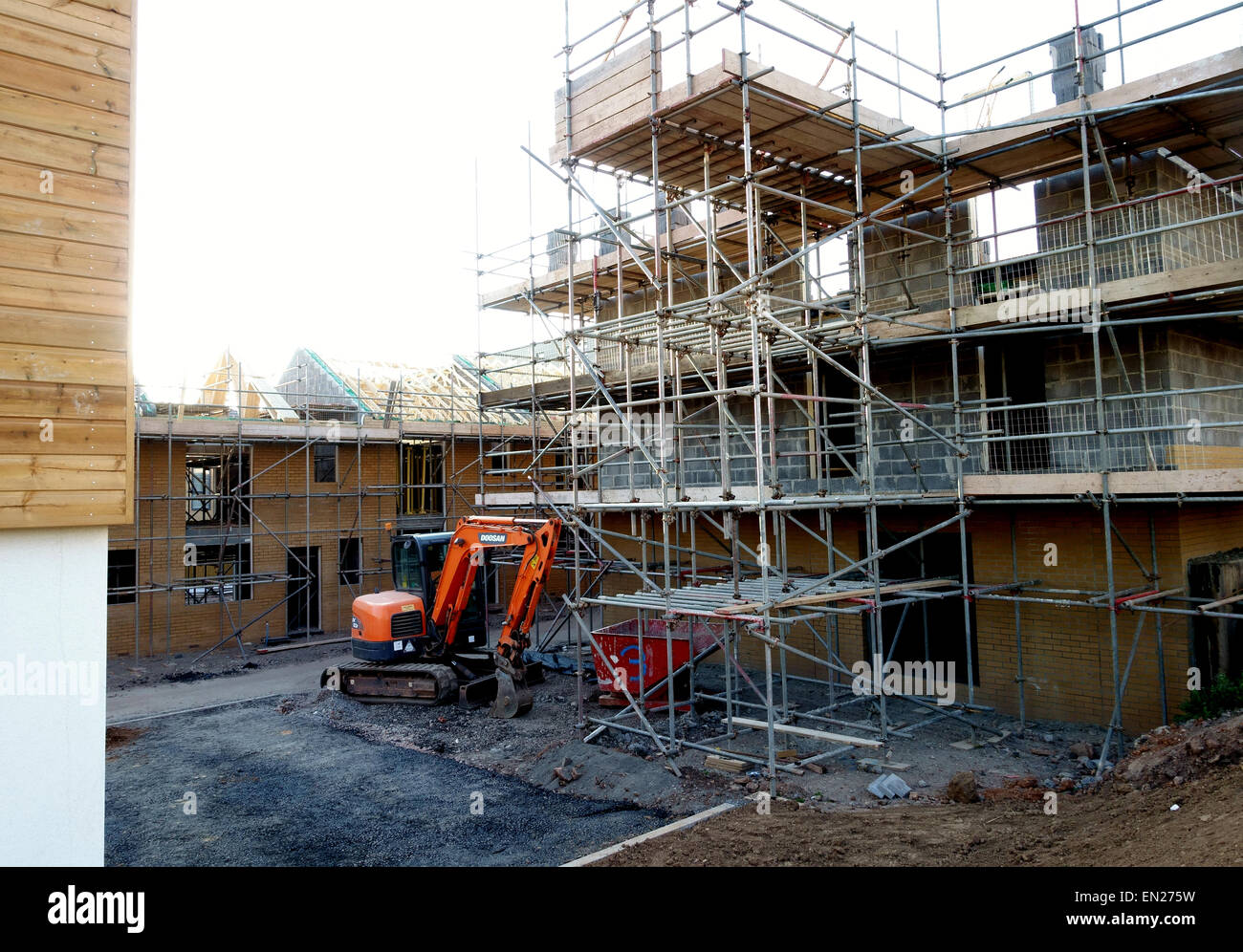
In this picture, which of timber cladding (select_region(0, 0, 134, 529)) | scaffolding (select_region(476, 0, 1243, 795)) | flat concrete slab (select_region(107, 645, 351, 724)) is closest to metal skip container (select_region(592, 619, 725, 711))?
scaffolding (select_region(476, 0, 1243, 795))

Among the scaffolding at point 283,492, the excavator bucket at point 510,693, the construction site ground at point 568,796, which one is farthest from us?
the scaffolding at point 283,492

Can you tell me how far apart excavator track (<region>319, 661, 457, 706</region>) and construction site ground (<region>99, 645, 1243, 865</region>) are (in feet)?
0.94

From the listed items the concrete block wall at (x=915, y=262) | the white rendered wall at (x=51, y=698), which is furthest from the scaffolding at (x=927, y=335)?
the white rendered wall at (x=51, y=698)

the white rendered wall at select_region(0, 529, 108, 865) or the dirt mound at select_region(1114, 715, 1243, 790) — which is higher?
the white rendered wall at select_region(0, 529, 108, 865)

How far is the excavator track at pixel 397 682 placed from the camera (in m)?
13.1

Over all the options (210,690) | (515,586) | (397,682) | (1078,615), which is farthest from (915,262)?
(210,690)

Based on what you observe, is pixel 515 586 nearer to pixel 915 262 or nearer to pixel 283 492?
pixel 915 262

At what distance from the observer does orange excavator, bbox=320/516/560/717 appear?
1275cm

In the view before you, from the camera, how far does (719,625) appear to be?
12.8 meters

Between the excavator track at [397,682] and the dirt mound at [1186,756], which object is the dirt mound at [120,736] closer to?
the excavator track at [397,682]

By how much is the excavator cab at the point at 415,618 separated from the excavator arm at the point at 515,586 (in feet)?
1.14

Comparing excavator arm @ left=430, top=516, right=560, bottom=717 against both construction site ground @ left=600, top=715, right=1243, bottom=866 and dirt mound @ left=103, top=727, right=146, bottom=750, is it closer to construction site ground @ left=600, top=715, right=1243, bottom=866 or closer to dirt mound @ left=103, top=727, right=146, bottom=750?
dirt mound @ left=103, top=727, right=146, bottom=750

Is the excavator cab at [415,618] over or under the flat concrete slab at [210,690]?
over
